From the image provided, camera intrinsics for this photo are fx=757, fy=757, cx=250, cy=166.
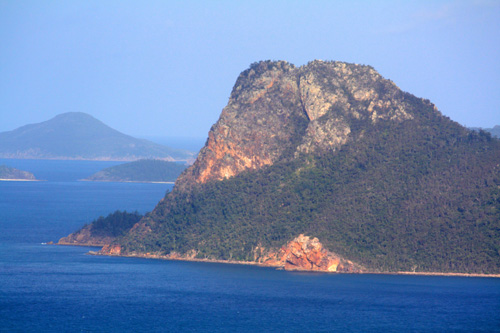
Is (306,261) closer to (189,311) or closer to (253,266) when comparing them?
(253,266)

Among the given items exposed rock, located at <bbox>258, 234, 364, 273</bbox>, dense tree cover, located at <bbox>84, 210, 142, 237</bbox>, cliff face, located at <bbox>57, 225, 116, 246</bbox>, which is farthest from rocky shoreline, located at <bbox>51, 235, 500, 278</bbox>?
cliff face, located at <bbox>57, 225, 116, 246</bbox>

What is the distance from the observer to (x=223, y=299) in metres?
116

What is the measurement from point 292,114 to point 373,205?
3697 cm

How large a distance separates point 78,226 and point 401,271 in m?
94.3

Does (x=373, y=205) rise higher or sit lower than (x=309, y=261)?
higher

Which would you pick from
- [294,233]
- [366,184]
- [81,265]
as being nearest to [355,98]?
[366,184]

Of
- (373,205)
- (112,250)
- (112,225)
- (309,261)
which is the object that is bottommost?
(112,250)

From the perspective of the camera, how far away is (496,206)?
138125mm

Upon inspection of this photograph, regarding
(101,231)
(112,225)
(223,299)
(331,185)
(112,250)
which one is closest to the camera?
(223,299)

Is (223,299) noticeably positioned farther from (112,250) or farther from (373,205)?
(112,250)

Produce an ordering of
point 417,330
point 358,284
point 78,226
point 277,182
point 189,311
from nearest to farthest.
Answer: point 417,330, point 189,311, point 358,284, point 277,182, point 78,226

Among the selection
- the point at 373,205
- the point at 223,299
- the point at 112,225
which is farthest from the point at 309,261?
the point at 112,225

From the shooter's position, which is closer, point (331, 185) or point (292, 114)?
point (331, 185)

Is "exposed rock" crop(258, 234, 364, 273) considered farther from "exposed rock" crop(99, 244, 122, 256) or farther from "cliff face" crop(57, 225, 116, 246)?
"cliff face" crop(57, 225, 116, 246)
